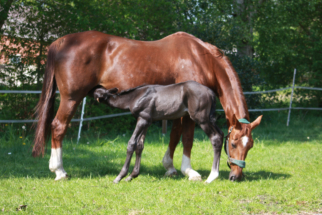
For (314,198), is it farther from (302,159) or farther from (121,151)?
(121,151)

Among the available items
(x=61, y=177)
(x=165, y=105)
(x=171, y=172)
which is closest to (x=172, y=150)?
(x=171, y=172)

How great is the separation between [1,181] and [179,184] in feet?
7.99

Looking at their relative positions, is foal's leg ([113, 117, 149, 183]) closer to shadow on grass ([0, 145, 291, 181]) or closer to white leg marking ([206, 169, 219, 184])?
shadow on grass ([0, 145, 291, 181])

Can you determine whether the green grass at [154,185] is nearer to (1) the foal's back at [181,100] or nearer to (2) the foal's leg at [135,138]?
(2) the foal's leg at [135,138]

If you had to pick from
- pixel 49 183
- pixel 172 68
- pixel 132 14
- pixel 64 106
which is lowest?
pixel 49 183

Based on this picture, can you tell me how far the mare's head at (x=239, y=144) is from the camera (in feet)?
14.6

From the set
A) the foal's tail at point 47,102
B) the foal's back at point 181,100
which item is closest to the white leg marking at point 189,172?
the foal's back at point 181,100

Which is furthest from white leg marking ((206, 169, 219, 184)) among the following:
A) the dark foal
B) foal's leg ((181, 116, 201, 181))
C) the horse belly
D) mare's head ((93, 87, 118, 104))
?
mare's head ((93, 87, 118, 104))


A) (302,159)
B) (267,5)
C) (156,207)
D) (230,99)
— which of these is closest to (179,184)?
(156,207)

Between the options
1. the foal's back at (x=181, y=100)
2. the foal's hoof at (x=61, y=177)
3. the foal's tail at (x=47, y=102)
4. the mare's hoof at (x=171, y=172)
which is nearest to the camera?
the foal's back at (x=181, y=100)

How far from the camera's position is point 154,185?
4.36m

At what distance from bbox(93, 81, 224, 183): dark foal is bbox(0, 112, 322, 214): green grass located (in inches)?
18.0

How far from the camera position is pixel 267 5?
13984 mm

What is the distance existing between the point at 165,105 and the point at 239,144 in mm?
1164
